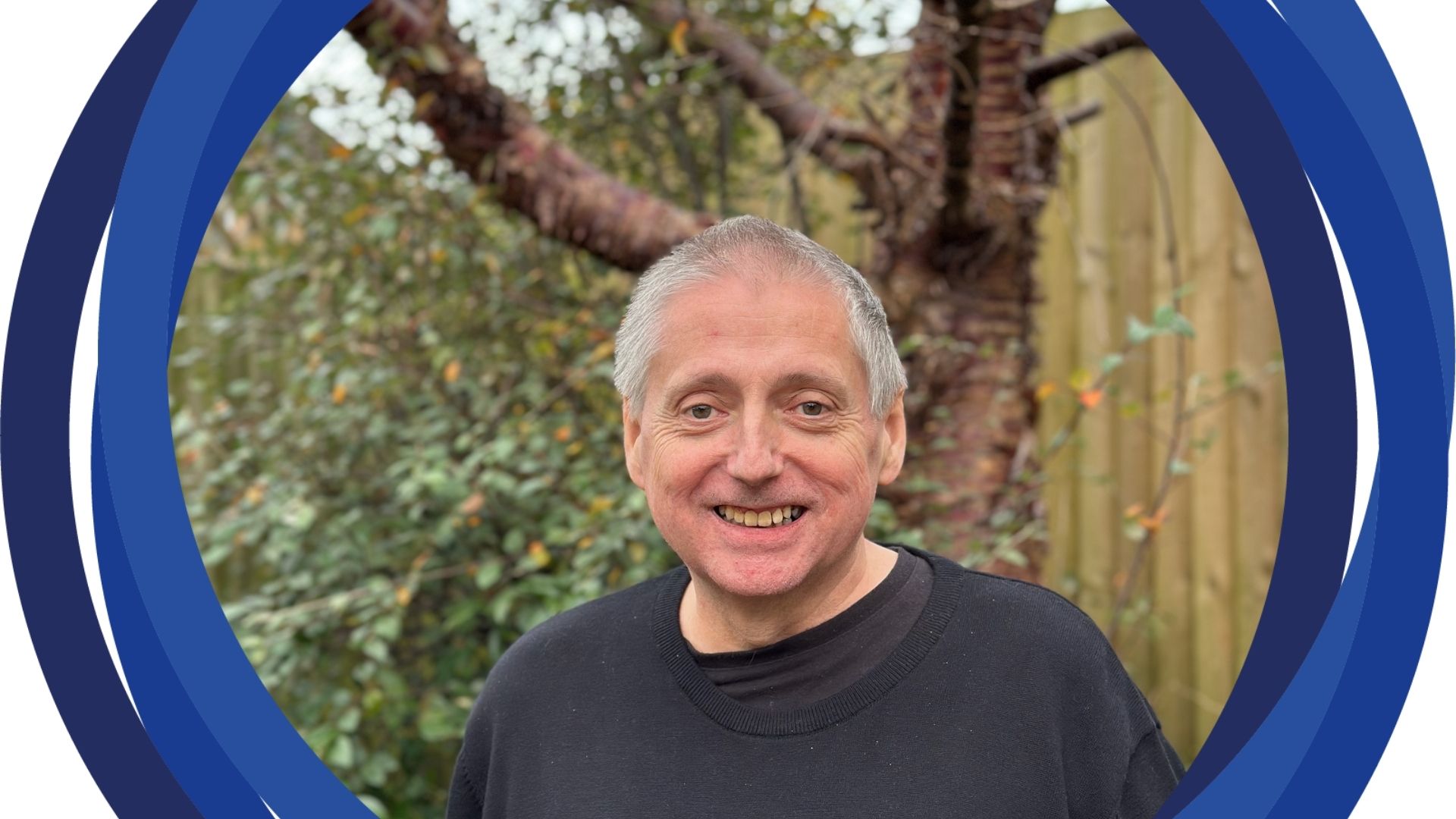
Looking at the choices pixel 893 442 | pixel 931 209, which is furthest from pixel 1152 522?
pixel 893 442

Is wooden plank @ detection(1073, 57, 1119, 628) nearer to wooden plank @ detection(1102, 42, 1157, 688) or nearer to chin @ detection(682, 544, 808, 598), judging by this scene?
wooden plank @ detection(1102, 42, 1157, 688)

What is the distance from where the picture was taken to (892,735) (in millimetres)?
1912

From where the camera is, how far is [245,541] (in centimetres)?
383

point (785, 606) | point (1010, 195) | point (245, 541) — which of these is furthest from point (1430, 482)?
point (245, 541)

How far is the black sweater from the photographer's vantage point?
6.17 ft

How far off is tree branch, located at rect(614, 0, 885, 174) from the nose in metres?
2.20

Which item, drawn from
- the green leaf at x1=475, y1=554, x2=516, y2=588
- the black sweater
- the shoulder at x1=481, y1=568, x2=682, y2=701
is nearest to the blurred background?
the green leaf at x1=475, y1=554, x2=516, y2=588

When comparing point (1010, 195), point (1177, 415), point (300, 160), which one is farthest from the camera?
point (300, 160)

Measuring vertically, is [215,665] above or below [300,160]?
below

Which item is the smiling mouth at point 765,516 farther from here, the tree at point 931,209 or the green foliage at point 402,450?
the tree at point 931,209

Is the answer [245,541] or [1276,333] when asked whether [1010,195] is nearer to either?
[1276,333]

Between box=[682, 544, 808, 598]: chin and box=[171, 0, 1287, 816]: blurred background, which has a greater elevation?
box=[171, 0, 1287, 816]: blurred background

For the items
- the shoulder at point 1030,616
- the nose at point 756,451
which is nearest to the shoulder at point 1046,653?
the shoulder at point 1030,616

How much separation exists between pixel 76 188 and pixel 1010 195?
8.18 feet
